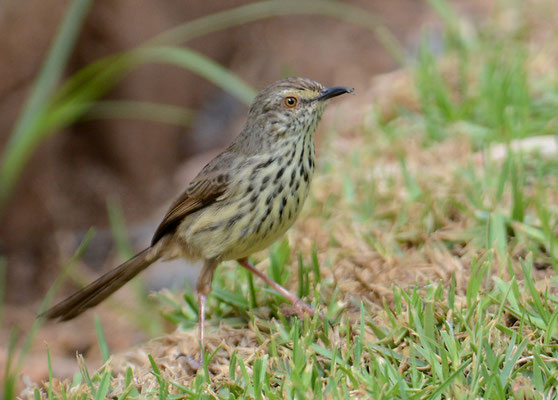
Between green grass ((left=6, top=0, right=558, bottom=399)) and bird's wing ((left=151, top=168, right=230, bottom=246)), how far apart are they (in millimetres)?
419

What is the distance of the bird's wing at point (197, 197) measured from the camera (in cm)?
412

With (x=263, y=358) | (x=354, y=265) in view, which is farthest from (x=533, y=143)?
(x=263, y=358)

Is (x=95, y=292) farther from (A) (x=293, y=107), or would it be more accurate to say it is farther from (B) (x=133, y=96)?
(B) (x=133, y=96)

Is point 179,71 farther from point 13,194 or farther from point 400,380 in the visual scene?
point 400,380

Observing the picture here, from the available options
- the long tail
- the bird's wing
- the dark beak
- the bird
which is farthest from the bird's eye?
the long tail

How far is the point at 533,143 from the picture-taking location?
5125 millimetres

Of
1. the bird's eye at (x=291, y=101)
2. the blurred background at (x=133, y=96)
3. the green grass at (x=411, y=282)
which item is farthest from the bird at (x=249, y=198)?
the blurred background at (x=133, y=96)

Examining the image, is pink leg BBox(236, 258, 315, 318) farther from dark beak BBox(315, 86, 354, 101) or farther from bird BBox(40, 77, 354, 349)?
dark beak BBox(315, 86, 354, 101)

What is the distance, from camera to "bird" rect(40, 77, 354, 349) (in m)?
3.93

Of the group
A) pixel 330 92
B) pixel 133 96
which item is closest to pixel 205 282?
pixel 330 92

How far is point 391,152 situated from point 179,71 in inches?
170

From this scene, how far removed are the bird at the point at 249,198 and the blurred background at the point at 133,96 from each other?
314cm

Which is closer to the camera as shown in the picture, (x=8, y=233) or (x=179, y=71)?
(x=8, y=233)

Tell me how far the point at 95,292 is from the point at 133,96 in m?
4.99
